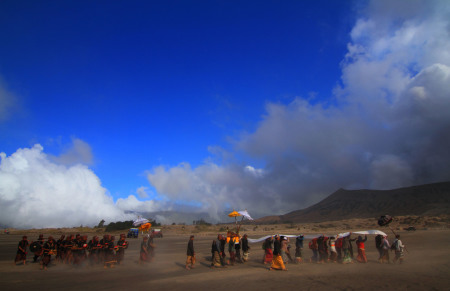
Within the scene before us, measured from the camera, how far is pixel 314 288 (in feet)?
33.9

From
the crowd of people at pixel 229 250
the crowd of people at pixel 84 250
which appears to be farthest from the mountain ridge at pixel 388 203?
the crowd of people at pixel 84 250

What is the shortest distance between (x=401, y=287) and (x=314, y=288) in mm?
3395

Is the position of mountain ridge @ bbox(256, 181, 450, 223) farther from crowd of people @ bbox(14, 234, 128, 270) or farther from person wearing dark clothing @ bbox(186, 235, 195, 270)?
crowd of people @ bbox(14, 234, 128, 270)

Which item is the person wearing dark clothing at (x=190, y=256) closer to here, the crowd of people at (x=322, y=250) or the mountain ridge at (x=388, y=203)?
the crowd of people at (x=322, y=250)

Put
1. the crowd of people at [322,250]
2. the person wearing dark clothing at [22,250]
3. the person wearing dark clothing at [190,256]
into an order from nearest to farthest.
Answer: the person wearing dark clothing at [190,256] → the crowd of people at [322,250] → the person wearing dark clothing at [22,250]

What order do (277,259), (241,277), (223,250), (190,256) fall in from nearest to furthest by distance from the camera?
(241,277) < (277,259) < (190,256) < (223,250)

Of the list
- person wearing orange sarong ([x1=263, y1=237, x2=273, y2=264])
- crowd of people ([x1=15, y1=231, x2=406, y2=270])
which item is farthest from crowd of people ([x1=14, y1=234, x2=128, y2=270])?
person wearing orange sarong ([x1=263, y1=237, x2=273, y2=264])

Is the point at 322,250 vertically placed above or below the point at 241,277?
above

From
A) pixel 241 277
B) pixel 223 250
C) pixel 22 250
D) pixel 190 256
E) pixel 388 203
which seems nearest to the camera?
pixel 241 277

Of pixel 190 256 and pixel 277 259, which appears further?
pixel 190 256

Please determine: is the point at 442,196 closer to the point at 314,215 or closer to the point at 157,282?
the point at 314,215

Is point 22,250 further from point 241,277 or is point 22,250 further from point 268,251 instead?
point 268,251

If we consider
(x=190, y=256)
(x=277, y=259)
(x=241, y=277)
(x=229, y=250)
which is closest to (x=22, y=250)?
(x=190, y=256)

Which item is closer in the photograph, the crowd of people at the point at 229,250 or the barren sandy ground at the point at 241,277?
the barren sandy ground at the point at 241,277
